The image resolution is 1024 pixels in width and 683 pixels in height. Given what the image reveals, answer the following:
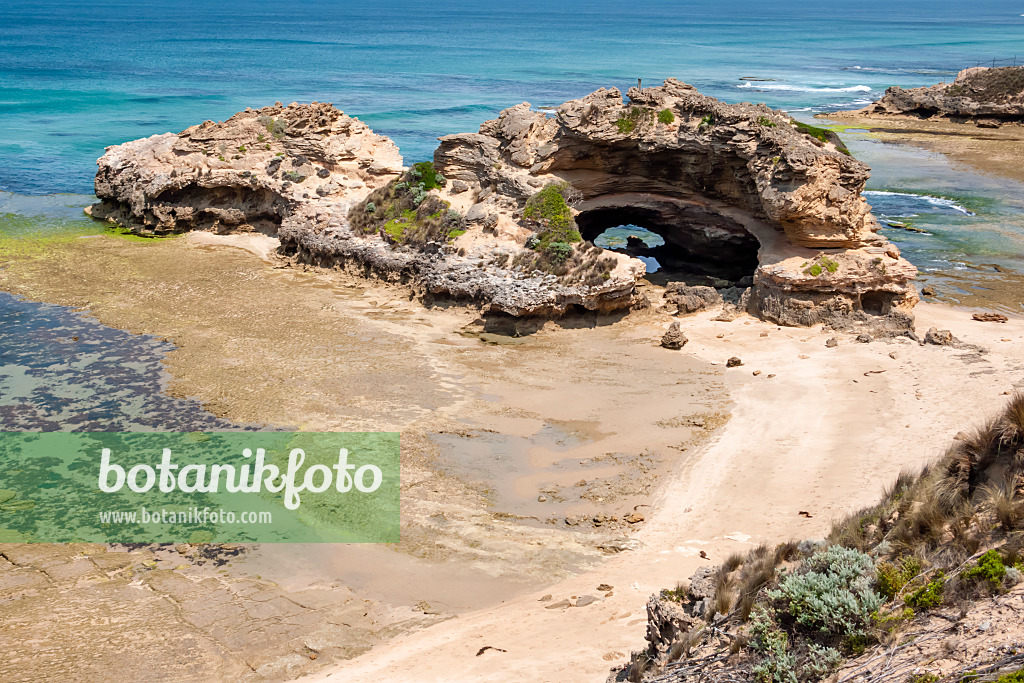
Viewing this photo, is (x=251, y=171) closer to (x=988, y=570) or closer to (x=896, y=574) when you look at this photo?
(x=896, y=574)

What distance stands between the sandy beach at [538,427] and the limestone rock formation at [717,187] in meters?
1.34

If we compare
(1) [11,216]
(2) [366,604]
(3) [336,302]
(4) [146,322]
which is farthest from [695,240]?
(1) [11,216]

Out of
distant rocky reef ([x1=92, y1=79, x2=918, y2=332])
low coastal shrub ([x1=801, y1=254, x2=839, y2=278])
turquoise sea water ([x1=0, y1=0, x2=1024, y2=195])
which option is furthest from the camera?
turquoise sea water ([x1=0, y1=0, x2=1024, y2=195])

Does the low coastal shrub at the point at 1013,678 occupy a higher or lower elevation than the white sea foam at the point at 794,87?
lower

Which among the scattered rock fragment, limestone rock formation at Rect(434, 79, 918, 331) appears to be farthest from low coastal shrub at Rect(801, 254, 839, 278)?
the scattered rock fragment

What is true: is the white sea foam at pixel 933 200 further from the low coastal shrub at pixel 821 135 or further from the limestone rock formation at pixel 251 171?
the limestone rock formation at pixel 251 171

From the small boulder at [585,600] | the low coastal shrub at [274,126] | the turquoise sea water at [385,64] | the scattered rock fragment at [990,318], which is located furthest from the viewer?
the turquoise sea water at [385,64]

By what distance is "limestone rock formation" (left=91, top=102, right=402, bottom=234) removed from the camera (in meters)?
28.8

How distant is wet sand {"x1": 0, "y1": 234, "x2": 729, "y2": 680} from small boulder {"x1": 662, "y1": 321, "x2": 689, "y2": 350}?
386 millimetres

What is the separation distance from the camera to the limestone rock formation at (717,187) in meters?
21.3

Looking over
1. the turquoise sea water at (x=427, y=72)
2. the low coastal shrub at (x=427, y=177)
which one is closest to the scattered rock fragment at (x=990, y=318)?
the turquoise sea water at (x=427, y=72)

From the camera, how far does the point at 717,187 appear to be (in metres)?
24.4

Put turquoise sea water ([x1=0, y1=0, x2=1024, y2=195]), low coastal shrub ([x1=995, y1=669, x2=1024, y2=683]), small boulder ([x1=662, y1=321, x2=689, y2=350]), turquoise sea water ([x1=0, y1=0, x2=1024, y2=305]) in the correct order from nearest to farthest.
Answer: low coastal shrub ([x1=995, y1=669, x2=1024, y2=683]), small boulder ([x1=662, y1=321, x2=689, y2=350]), turquoise sea water ([x1=0, y1=0, x2=1024, y2=305]), turquoise sea water ([x1=0, y1=0, x2=1024, y2=195])

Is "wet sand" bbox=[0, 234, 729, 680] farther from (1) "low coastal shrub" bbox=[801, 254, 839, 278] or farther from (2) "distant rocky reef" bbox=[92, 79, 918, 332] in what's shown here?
(1) "low coastal shrub" bbox=[801, 254, 839, 278]
